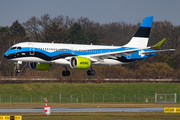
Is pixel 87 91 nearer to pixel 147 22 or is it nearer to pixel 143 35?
pixel 143 35

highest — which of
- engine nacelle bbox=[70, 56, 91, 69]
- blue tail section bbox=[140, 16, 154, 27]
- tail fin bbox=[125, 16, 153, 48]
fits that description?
blue tail section bbox=[140, 16, 154, 27]

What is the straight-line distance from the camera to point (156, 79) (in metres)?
106

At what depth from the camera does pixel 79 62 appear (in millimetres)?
55062

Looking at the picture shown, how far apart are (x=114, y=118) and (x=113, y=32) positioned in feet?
466

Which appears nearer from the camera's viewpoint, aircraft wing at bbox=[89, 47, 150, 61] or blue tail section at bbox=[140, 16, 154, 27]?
aircraft wing at bbox=[89, 47, 150, 61]

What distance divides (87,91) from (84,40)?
44804mm

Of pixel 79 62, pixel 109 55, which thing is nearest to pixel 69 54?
pixel 79 62

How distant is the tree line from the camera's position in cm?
10462

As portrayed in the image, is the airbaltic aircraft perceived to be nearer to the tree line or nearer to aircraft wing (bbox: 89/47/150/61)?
aircraft wing (bbox: 89/47/150/61)

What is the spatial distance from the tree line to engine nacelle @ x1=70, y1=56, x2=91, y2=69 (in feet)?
149

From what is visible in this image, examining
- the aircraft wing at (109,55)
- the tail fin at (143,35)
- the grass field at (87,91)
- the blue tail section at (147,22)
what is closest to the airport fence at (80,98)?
the grass field at (87,91)

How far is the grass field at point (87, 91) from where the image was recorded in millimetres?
90188

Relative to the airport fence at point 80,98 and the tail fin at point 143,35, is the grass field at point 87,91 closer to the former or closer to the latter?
the airport fence at point 80,98

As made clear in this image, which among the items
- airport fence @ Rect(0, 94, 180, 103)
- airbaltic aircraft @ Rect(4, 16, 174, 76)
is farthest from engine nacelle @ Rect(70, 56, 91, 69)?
airport fence @ Rect(0, 94, 180, 103)
